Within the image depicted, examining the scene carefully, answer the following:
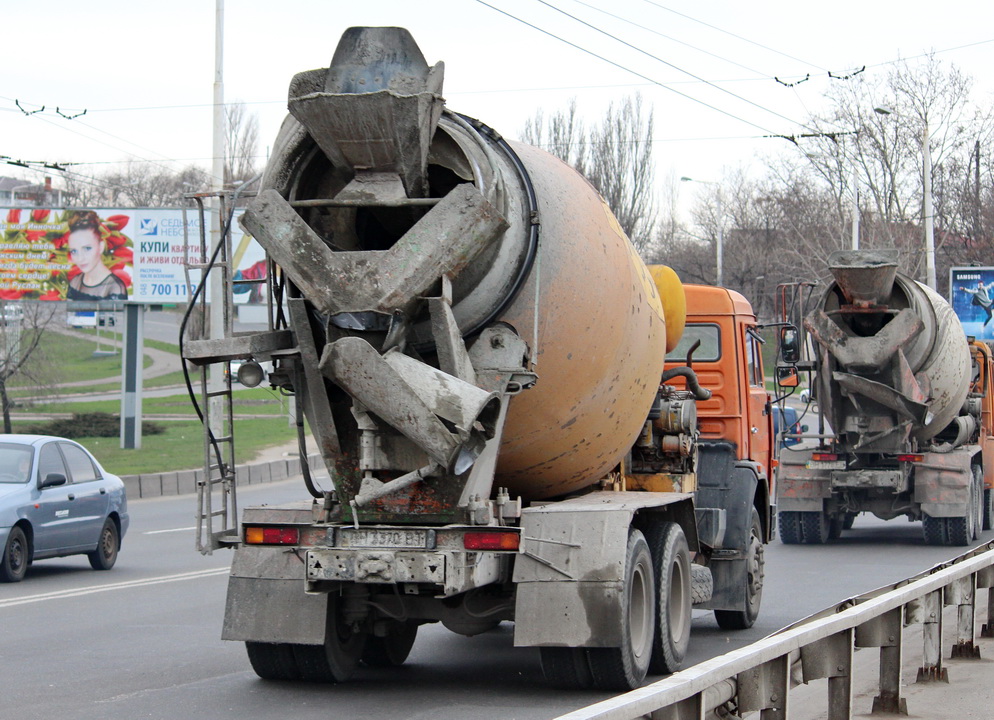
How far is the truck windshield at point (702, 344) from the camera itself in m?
11.1

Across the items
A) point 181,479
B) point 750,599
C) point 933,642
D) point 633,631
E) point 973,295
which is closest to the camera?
point 633,631

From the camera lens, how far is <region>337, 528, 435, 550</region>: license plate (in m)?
6.67

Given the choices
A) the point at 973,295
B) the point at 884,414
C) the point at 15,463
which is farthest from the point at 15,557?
the point at 973,295

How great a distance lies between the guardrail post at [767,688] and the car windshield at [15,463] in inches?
367

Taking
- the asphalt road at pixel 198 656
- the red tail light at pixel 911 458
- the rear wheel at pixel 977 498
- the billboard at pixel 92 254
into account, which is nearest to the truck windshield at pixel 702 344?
the asphalt road at pixel 198 656

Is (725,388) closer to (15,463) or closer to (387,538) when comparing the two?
(387,538)

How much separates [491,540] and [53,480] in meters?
7.60

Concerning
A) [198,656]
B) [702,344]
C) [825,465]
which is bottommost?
[198,656]

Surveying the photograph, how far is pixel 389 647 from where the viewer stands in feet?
28.0

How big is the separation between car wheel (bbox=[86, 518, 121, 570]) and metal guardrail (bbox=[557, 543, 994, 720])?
28.4 ft

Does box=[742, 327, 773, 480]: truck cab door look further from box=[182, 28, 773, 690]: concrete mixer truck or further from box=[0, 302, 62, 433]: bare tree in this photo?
box=[0, 302, 62, 433]: bare tree

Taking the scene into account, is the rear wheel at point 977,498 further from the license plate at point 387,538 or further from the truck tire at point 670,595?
the license plate at point 387,538

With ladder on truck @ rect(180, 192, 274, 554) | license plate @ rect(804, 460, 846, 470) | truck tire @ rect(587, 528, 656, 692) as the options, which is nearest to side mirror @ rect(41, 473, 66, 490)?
ladder on truck @ rect(180, 192, 274, 554)

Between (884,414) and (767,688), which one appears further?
(884,414)
